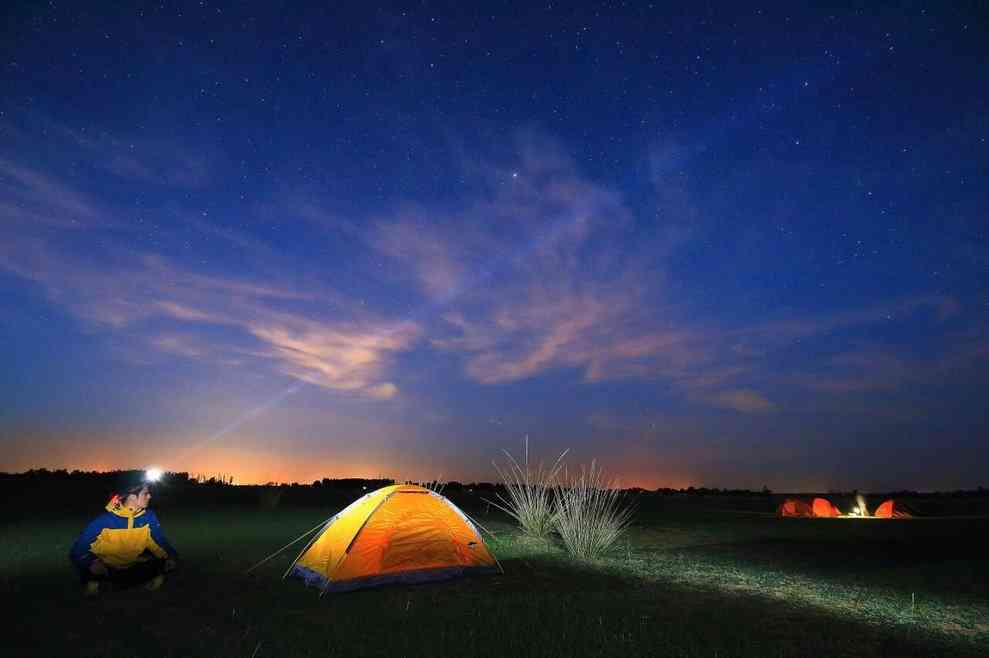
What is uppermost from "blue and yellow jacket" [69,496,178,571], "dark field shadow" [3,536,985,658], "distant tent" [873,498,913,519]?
"distant tent" [873,498,913,519]

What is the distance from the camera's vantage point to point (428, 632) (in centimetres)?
779

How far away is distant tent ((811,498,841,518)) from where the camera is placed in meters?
29.2

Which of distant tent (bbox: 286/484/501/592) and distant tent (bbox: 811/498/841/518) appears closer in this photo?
distant tent (bbox: 286/484/501/592)

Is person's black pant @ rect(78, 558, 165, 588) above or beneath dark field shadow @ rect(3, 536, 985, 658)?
above

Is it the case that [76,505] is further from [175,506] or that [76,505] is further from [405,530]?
[405,530]

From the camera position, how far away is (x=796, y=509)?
30.0 m

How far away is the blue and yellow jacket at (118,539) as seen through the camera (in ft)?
32.3

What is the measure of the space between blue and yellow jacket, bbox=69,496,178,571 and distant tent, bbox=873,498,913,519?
29.1 meters

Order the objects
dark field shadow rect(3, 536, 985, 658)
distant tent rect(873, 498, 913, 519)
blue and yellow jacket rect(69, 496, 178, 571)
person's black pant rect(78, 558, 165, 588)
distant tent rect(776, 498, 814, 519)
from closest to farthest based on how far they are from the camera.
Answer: dark field shadow rect(3, 536, 985, 658) → person's black pant rect(78, 558, 165, 588) → blue and yellow jacket rect(69, 496, 178, 571) → distant tent rect(873, 498, 913, 519) → distant tent rect(776, 498, 814, 519)

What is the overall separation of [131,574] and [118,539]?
57 cm

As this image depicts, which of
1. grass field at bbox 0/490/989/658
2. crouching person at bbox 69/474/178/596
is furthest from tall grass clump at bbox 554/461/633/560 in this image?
crouching person at bbox 69/474/178/596

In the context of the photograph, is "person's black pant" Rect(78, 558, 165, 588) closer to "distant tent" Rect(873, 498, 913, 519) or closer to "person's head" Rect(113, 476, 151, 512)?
"person's head" Rect(113, 476, 151, 512)

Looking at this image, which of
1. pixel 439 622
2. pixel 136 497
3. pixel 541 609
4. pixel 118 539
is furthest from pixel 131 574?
pixel 541 609

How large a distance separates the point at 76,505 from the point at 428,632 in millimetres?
25588
